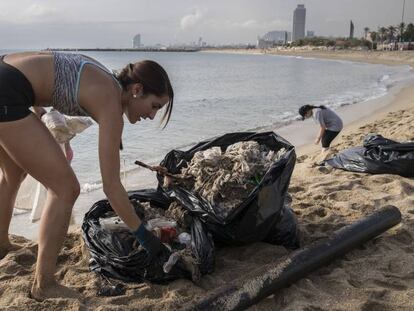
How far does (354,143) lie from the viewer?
21.2ft

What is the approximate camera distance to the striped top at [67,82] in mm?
2211

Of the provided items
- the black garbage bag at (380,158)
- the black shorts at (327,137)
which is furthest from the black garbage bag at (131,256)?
the black shorts at (327,137)

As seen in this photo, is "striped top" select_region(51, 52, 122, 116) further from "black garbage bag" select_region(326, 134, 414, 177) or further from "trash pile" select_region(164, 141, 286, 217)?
"black garbage bag" select_region(326, 134, 414, 177)

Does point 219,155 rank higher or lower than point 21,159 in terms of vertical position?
lower

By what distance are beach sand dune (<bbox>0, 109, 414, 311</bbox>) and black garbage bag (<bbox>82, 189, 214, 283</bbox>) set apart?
0.19 feet

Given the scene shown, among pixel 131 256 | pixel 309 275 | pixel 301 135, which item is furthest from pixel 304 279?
pixel 301 135

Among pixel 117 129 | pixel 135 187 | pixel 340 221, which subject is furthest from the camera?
pixel 135 187

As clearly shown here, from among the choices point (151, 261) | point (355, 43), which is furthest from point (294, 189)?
point (355, 43)

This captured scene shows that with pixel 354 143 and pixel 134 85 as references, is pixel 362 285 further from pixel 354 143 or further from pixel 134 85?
pixel 354 143

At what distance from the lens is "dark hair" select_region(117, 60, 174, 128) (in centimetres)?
229

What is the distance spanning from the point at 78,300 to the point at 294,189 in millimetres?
2451

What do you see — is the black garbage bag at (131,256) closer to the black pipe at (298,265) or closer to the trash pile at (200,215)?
the trash pile at (200,215)

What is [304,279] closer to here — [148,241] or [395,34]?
[148,241]

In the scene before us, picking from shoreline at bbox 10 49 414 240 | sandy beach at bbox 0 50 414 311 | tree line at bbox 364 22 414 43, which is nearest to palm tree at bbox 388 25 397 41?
tree line at bbox 364 22 414 43
